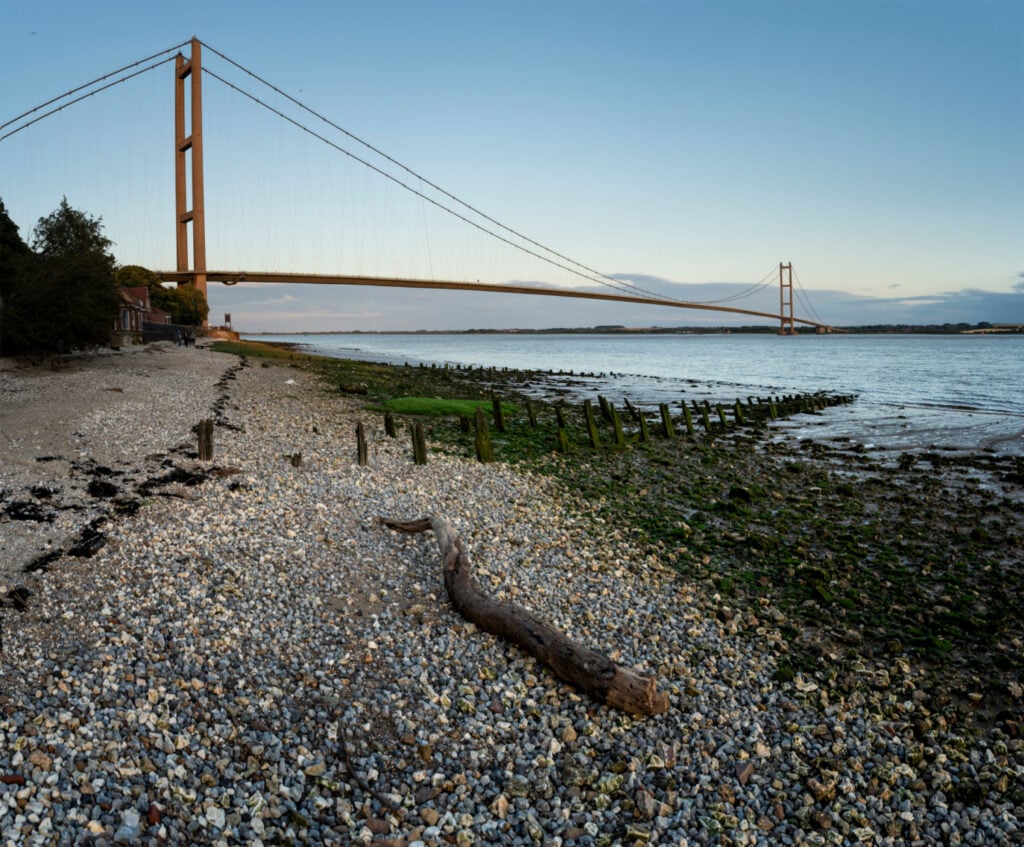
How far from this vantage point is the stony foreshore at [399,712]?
410cm

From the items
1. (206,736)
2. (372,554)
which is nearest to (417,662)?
(206,736)

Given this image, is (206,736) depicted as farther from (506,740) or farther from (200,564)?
(200,564)

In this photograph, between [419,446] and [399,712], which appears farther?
[419,446]

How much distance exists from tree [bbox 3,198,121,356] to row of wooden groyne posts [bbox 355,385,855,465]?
41.5ft

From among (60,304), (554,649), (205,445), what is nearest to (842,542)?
(554,649)

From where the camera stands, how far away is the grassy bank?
6.16 meters

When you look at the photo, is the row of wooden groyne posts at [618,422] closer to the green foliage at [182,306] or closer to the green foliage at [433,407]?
the green foliage at [433,407]

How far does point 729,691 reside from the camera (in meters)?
5.54

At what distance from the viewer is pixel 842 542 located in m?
9.49

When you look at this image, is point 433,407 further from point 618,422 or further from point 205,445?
point 205,445

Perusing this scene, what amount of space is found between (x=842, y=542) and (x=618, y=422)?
307 inches

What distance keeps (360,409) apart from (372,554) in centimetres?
1272

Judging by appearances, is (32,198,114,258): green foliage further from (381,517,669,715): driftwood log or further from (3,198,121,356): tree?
(381,517,669,715): driftwood log

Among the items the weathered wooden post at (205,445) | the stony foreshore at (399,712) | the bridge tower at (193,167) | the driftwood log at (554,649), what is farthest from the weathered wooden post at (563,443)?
the bridge tower at (193,167)
